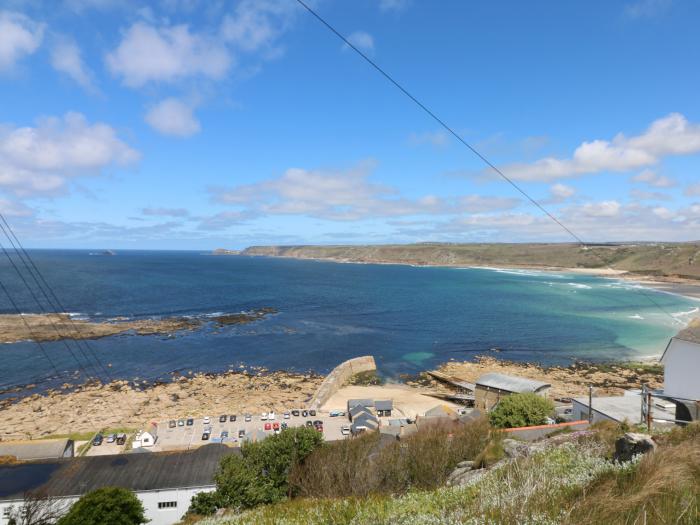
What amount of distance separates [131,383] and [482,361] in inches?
1620

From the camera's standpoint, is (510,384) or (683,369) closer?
(683,369)

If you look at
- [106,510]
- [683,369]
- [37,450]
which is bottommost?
[37,450]

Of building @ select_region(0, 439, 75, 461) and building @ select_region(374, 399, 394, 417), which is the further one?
building @ select_region(374, 399, 394, 417)

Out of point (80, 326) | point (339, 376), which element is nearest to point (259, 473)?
point (339, 376)

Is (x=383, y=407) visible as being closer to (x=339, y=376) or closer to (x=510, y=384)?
(x=339, y=376)

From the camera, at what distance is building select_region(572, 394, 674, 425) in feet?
65.7

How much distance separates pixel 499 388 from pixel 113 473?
27.5 meters

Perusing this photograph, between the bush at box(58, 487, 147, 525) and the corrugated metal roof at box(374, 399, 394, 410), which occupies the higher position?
the bush at box(58, 487, 147, 525)

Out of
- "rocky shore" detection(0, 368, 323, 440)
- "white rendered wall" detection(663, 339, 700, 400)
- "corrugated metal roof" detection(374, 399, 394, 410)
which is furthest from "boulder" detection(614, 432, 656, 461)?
"rocky shore" detection(0, 368, 323, 440)

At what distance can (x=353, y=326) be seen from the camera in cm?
7169

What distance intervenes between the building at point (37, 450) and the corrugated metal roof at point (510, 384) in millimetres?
31017

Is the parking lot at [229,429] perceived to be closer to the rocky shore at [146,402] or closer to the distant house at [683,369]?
the rocky shore at [146,402]

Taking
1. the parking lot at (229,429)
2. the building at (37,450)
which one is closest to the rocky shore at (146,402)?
the parking lot at (229,429)

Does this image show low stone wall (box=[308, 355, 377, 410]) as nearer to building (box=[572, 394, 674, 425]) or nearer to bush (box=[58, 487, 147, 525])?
building (box=[572, 394, 674, 425])
